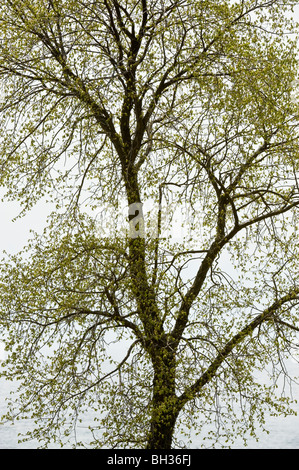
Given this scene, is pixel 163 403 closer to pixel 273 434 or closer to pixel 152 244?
pixel 152 244

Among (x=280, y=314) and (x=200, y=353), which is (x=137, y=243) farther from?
(x=280, y=314)

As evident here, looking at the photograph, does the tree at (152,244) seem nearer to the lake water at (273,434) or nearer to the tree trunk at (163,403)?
the tree trunk at (163,403)

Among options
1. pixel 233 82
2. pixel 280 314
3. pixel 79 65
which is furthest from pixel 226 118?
pixel 280 314

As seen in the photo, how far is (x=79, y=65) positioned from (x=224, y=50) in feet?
7.99

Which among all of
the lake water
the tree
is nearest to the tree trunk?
the tree

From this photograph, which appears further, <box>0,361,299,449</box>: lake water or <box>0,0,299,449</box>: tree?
<box>0,361,299,449</box>: lake water

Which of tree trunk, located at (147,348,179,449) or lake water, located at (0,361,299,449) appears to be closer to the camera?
tree trunk, located at (147,348,179,449)

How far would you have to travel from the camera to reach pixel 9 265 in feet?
33.7

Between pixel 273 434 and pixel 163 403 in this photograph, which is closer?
pixel 163 403

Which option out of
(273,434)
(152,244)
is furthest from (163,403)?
(273,434)

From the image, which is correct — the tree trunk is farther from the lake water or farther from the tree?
the lake water

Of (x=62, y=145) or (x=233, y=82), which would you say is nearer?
(x=233, y=82)
